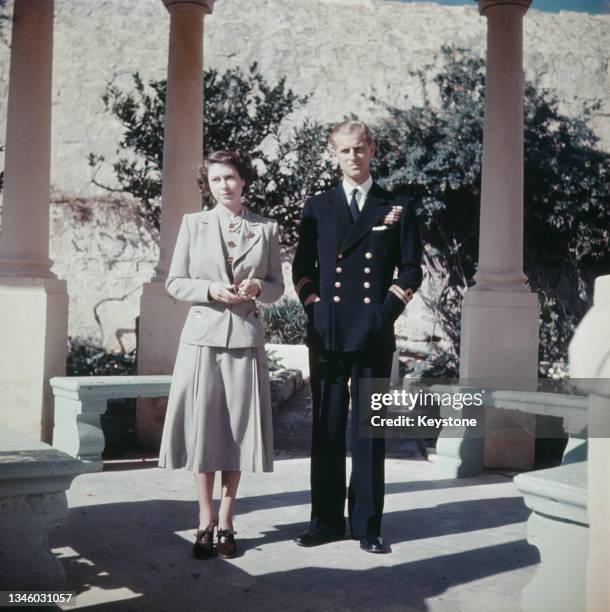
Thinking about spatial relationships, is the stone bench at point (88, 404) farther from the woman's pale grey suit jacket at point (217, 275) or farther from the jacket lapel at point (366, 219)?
the jacket lapel at point (366, 219)

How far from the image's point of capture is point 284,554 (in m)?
3.64

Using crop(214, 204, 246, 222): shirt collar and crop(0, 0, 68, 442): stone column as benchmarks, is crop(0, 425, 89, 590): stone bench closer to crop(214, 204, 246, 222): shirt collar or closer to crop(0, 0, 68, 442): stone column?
crop(214, 204, 246, 222): shirt collar

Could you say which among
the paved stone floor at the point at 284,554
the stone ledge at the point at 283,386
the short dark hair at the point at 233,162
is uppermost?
the short dark hair at the point at 233,162

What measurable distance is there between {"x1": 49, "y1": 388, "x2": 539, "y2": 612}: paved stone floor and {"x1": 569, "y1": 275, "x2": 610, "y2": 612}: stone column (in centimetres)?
143

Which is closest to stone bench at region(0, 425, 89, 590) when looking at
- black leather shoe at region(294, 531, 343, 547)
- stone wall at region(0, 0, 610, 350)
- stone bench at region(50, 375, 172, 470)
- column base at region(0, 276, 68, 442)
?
black leather shoe at region(294, 531, 343, 547)

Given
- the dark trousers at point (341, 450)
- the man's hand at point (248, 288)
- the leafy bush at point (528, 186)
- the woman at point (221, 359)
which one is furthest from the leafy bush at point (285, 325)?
the man's hand at point (248, 288)

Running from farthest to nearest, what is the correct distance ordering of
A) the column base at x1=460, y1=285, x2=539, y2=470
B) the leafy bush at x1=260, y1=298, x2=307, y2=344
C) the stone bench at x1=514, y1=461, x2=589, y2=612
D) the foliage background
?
the leafy bush at x1=260, y1=298, x2=307, y2=344
the foliage background
the column base at x1=460, y1=285, x2=539, y2=470
the stone bench at x1=514, y1=461, x2=589, y2=612

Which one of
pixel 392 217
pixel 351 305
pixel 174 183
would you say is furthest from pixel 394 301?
pixel 174 183

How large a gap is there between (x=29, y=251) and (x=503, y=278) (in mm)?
4142

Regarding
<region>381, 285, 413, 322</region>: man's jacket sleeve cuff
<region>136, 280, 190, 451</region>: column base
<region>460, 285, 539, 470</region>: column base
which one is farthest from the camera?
<region>136, 280, 190, 451</region>: column base

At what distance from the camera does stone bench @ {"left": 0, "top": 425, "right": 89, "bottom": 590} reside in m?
2.70

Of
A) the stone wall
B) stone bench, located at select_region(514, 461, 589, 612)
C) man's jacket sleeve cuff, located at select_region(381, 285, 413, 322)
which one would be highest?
the stone wall

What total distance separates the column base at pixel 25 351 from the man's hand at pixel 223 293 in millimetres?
2743

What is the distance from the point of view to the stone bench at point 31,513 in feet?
8.87
